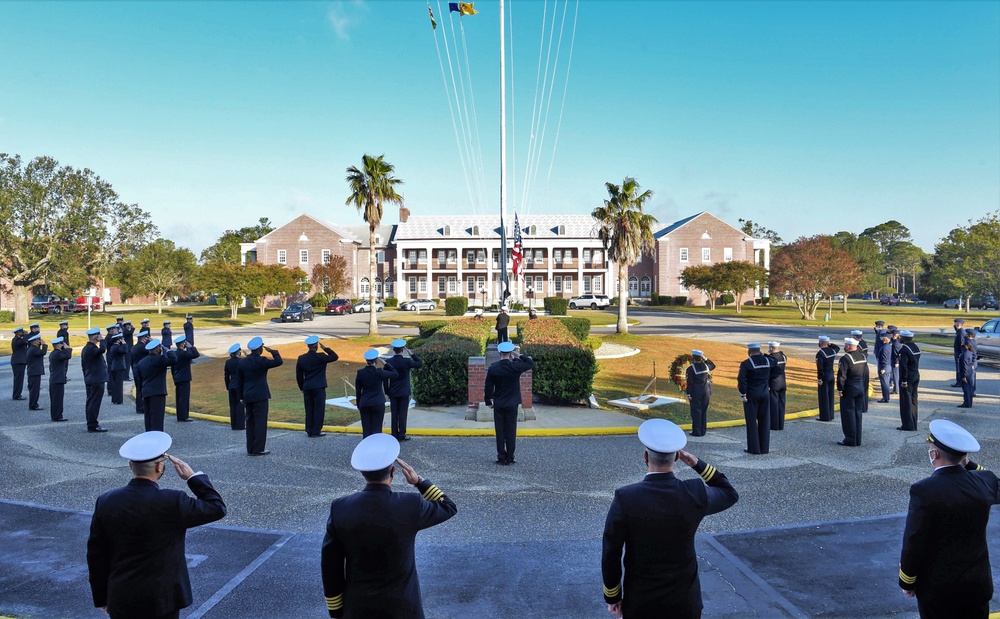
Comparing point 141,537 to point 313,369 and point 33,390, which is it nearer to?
point 313,369

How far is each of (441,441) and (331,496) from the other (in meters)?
3.22

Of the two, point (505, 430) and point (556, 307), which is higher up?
point (556, 307)

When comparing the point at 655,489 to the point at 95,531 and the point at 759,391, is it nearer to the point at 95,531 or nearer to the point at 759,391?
the point at 95,531

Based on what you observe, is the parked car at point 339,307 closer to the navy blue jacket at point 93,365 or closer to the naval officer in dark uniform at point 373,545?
the navy blue jacket at point 93,365

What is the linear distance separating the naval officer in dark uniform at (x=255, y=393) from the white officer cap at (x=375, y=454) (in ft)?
22.7

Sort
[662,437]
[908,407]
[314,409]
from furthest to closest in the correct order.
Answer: [908,407] → [314,409] → [662,437]

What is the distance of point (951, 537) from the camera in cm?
384

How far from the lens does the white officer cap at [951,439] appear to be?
379cm

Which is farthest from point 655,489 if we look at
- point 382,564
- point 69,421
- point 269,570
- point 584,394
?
point 69,421

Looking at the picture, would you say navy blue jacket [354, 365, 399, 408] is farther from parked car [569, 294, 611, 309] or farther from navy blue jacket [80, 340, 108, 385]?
parked car [569, 294, 611, 309]

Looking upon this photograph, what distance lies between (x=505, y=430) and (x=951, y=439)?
6.14 metres

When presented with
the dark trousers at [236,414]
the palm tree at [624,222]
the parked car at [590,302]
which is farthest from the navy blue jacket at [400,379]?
the parked car at [590,302]

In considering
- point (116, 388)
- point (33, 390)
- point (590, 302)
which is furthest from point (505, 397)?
point (590, 302)

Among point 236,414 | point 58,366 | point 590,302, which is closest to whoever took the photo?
point 236,414
